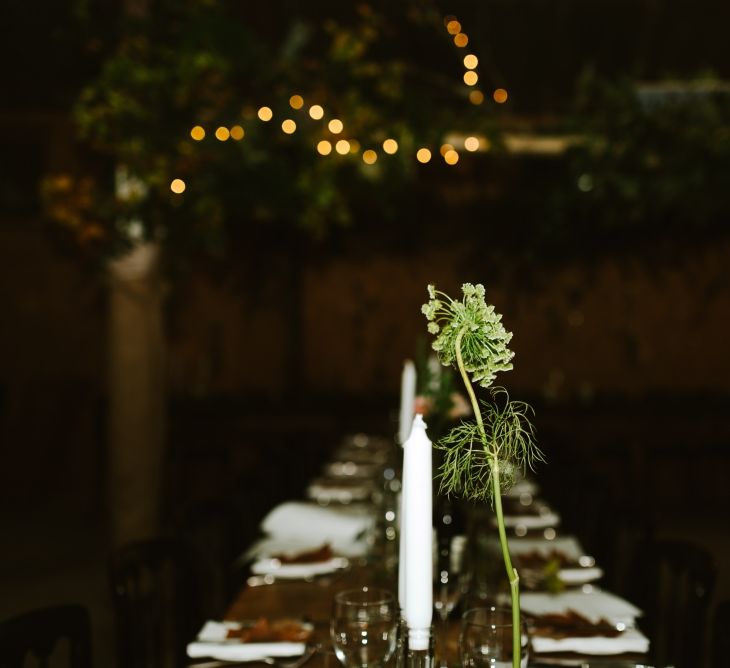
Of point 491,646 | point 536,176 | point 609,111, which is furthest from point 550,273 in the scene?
point 491,646

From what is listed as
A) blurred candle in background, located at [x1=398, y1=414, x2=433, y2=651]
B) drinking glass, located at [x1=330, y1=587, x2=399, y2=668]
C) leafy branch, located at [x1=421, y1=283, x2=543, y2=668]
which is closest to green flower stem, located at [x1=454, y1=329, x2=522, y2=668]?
→ leafy branch, located at [x1=421, y1=283, x2=543, y2=668]

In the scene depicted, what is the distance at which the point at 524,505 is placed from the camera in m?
3.25

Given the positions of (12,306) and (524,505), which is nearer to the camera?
(524,505)

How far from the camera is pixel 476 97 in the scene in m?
4.81

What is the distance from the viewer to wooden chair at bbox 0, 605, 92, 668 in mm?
1624

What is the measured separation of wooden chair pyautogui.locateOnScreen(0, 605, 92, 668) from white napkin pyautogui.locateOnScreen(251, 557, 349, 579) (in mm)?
620

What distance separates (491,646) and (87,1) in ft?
12.8

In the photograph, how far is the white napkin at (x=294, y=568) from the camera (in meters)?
2.33

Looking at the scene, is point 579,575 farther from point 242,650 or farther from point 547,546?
point 242,650

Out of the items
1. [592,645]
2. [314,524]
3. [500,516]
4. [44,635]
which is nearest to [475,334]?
[500,516]

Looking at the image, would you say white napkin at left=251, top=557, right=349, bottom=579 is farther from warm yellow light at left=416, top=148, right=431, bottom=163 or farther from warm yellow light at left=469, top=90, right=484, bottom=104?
warm yellow light at left=469, top=90, right=484, bottom=104

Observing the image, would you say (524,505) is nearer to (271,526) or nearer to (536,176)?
(271,526)

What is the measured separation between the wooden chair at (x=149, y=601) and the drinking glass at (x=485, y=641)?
0.96 m

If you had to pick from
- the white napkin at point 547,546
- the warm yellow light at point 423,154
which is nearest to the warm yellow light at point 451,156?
the warm yellow light at point 423,154
